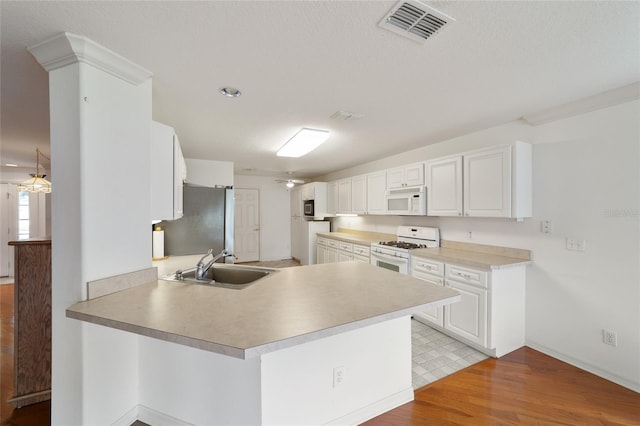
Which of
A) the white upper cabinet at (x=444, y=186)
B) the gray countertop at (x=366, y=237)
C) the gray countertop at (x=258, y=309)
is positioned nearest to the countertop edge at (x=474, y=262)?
the white upper cabinet at (x=444, y=186)

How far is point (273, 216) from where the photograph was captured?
712cm

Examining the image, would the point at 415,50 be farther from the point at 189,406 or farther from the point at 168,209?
the point at 189,406

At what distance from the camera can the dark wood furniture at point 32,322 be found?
6.27 feet

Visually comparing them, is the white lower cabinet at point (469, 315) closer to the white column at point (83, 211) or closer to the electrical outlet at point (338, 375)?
the electrical outlet at point (338, 375)

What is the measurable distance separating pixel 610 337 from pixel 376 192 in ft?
10.1

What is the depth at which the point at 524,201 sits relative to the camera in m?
2.64

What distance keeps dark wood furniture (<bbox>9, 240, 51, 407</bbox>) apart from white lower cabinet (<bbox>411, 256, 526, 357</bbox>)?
11.7ft

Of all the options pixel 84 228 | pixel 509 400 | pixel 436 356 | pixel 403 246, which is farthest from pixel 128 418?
pixel 403 246

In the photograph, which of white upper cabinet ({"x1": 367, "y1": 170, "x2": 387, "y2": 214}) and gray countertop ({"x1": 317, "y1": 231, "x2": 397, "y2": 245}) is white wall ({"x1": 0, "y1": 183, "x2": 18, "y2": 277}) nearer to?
gray countertop ({"x1": 317, "y1": 231, "x2": 397, "y2": 245})

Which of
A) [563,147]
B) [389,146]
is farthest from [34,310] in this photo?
[563,147]

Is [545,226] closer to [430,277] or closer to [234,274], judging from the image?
[430,277]

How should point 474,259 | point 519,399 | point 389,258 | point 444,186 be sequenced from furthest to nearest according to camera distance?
1. point 389,258
2. point 444,186
3. point 474,259
4. point 519,399

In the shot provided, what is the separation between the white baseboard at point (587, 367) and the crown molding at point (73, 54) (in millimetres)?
4238

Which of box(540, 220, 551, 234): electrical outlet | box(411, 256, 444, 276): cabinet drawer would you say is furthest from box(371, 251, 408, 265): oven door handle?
box(540, 220, 551, 234): electrical outlet
